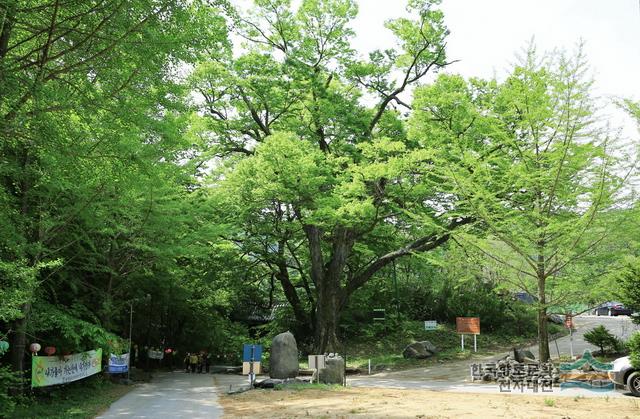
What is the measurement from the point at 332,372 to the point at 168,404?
19.7 feet

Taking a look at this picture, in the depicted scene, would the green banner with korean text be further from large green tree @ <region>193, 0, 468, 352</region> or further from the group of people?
→ the group of people

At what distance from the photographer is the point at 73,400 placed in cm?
1380

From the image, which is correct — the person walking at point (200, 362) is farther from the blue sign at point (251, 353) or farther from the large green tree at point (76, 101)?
the large green tree at point (76, 101)

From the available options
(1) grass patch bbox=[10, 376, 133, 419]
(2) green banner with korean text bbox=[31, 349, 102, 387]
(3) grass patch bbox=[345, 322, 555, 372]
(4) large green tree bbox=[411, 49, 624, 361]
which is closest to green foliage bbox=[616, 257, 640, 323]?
(4) large green tree bbox=[411, 49, 624, 361]

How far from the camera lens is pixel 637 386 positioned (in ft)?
42.4

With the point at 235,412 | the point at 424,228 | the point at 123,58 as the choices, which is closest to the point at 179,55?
the point at 123,58

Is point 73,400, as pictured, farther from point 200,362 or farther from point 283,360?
point 200,362

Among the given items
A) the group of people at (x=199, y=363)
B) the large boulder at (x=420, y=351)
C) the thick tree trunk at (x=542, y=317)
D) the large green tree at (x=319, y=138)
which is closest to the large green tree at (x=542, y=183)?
the thick tree trunk at (x=542, y=317)

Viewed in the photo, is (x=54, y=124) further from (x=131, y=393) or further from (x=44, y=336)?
(x=131, y=393)

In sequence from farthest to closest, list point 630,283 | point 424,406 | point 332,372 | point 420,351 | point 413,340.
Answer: point 413,340 → point 420,351 → point 332,372 → point 630,283 → point 424,406

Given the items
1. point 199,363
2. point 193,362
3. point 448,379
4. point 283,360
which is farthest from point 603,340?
point 199,363

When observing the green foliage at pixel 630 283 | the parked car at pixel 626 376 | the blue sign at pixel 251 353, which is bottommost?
the parked car at pixel 626 376

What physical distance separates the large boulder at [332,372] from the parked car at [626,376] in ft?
26.8

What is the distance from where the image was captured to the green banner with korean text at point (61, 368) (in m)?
12.5
